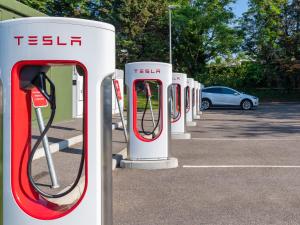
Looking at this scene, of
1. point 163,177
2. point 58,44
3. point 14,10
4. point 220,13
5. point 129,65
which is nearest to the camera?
point 58,44

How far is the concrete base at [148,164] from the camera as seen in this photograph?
8688 millimetres

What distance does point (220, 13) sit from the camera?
138 ft

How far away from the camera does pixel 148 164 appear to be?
28.5ft

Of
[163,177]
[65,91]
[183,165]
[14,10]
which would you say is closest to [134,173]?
[163,177]

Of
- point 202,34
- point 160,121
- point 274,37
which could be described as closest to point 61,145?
point 160,121

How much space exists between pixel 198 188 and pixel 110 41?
3706mm

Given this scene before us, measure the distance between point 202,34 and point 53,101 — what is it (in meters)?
39.9

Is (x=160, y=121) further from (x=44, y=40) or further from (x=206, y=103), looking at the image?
(x=206, y=103)

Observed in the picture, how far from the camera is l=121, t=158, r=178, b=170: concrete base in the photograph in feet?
28.5

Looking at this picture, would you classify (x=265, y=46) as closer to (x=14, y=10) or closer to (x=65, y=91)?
(x=65, y=91)

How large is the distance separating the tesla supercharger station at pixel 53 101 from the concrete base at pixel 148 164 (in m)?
4.60

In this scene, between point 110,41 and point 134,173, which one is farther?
point 134,173

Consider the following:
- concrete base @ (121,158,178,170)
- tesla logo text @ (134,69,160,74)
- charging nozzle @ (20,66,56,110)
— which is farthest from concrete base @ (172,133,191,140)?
charging nozzle @ (20,66,56,110)

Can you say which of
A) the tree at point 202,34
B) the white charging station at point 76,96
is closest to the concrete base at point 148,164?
the white charging station at point 76,96
